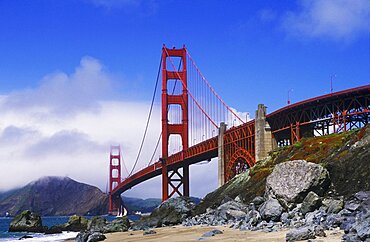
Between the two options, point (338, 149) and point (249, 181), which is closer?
point (338, 149)

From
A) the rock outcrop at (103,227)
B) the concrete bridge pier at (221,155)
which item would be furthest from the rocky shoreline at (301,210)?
the concrete bridge pier at (221,155)

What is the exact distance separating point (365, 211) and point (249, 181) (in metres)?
24.4

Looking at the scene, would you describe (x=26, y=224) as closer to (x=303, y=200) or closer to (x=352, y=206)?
(x=303, y=200)

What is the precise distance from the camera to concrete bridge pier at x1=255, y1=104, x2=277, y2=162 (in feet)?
160

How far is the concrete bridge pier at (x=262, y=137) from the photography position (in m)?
48.9

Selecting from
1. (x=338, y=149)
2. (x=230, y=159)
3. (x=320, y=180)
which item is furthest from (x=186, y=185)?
(x=320, y=180)

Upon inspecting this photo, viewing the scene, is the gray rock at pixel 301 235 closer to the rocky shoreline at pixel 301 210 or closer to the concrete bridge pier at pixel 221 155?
the rocky shoreline at pixel 301 210

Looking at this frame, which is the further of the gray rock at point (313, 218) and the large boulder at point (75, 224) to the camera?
the large boulder at point (75, 224)

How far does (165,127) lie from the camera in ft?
254

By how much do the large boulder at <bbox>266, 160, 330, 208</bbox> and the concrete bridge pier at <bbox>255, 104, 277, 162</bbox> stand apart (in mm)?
23839

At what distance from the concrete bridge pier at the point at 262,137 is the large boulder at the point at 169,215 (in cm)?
1060

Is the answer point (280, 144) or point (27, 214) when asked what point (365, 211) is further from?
point (27, 214)

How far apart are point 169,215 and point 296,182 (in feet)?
53.8

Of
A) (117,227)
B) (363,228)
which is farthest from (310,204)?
(117,227)
